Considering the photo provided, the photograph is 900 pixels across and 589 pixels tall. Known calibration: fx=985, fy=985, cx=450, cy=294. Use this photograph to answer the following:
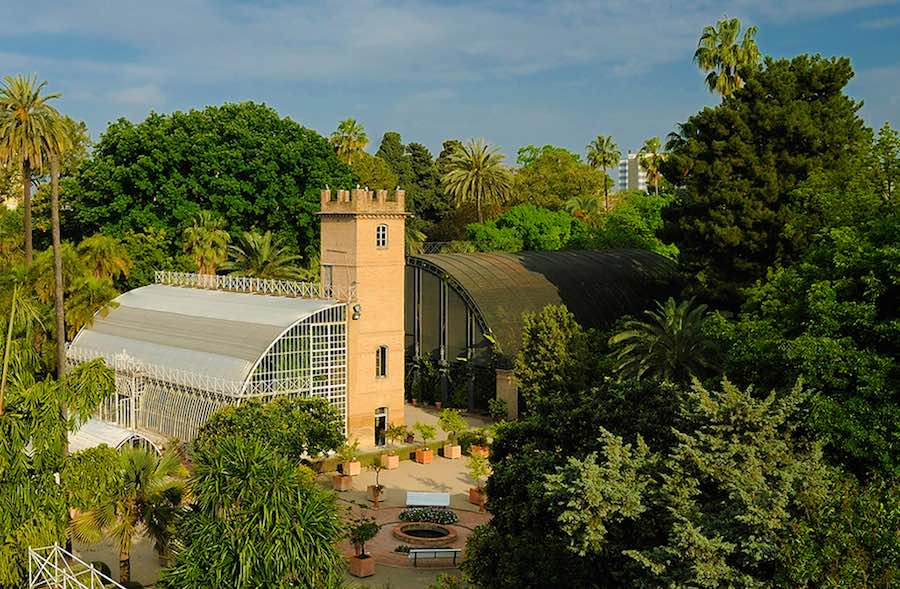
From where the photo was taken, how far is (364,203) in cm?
4103

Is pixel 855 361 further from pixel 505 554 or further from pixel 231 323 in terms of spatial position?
pixel 231 323

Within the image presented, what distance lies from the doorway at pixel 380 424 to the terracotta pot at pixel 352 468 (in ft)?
11.0

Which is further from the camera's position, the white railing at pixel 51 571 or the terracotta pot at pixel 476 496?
the terracotta pot at pixel 476 496

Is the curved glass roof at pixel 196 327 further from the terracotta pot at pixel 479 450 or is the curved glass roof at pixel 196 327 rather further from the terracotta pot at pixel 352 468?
the terracotta pot at pixel 479 450

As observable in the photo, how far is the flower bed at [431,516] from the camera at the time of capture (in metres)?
31.2

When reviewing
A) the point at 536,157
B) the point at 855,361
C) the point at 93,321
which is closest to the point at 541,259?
the point at 93,321

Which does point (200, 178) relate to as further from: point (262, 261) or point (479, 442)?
point (479, 442)

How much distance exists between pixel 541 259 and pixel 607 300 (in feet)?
15.7

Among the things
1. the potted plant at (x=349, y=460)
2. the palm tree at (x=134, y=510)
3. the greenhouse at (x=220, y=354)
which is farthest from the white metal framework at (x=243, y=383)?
the palm tree at (x=134, y=510)

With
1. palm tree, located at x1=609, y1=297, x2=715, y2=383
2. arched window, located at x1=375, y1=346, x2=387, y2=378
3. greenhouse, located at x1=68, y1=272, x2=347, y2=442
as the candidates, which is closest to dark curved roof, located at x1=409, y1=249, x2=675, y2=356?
arched window, located at x1=375, y1=346, x2=387, y2=378

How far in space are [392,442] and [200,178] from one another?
25.3 metres

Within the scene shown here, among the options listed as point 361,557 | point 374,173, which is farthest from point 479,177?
point 361,557

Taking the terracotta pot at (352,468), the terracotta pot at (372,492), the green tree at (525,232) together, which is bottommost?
the terracotta pot at (372,492)

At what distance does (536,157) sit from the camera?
337 feet
